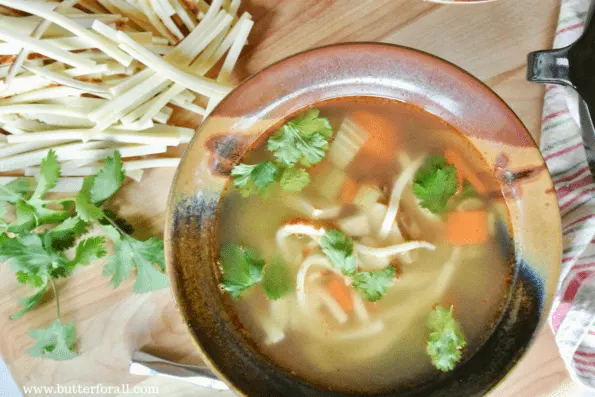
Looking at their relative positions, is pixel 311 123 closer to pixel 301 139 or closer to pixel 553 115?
pixel 301 139

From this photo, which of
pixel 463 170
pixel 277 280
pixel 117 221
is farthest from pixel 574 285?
pixel 117 221

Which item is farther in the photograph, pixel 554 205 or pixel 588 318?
pixel 588 318

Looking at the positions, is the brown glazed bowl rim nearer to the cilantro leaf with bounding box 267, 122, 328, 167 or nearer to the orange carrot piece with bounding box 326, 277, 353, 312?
the cilantro leaf with bounding box 267, 122, 328, 167

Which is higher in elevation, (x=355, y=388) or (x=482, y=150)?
(x=482, y=150)

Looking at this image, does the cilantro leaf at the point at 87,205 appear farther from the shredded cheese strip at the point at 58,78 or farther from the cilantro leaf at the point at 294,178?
the cilantro leaf at the point at 294,178

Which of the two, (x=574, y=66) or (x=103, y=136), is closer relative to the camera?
(x=574, y=66)

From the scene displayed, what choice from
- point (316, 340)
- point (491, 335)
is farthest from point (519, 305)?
point (316, 340)

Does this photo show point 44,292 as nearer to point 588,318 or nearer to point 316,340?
point 316,340

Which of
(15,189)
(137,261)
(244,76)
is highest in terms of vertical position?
(244,76)
